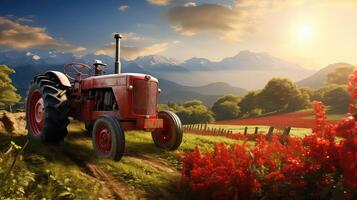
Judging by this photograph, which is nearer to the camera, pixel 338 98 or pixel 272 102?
pixel 338 98

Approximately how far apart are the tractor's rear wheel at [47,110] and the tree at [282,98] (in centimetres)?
4310

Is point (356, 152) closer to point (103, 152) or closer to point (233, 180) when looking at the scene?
point (233, 180)

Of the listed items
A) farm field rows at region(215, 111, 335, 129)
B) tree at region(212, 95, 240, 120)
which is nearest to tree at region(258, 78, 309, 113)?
tree at region(212, 95, 240, 120)

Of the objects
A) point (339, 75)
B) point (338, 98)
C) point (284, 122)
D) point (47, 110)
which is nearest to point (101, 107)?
point (47, 110)

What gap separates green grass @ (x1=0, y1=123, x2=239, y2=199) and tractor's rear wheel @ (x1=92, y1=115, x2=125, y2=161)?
0.63 feet

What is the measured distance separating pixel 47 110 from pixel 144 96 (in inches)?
83.8

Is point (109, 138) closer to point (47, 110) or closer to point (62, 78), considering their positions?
point (47, 110)

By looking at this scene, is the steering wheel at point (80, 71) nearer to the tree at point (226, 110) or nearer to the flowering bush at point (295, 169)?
the flowering bush at point (295, 169)

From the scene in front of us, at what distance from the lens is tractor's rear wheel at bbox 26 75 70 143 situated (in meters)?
8.73

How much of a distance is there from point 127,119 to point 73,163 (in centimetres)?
159

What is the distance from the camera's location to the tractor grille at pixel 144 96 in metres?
8.78

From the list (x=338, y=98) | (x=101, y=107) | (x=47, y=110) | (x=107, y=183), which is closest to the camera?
(x=107, y=183)

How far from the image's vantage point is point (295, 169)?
232 inches

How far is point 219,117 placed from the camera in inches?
2247
